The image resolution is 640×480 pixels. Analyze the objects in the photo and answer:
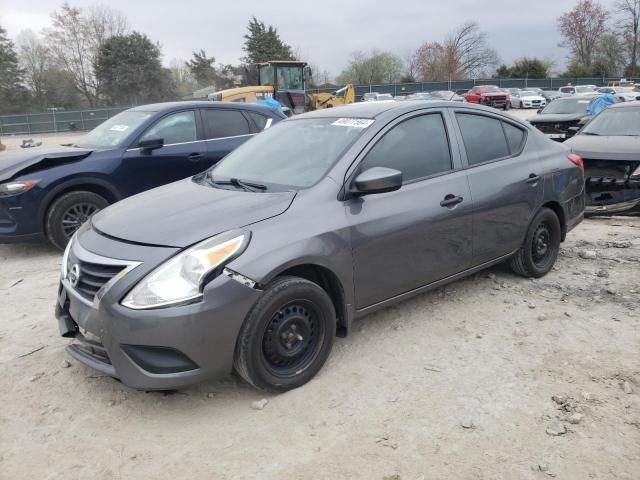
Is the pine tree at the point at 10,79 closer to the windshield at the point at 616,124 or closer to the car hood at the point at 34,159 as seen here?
the car hood at the point at 34,159

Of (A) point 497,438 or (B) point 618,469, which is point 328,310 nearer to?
(A) point 497,438

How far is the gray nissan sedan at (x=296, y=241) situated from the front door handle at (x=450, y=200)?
1cm

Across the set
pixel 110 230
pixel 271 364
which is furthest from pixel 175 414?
pixel 110 230

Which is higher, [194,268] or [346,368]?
[194,268]

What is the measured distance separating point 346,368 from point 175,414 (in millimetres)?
1095

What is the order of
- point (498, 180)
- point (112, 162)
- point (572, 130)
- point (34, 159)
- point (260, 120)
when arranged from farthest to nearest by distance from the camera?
point (572, 130), point (260, 120), point (112, 162), point (34, 159), point (498, 180)

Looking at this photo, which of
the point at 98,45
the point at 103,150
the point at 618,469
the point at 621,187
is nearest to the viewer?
the point at 618,469

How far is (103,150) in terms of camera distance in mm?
6500

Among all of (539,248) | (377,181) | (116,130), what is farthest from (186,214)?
(116,130)

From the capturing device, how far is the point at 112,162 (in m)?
6.42

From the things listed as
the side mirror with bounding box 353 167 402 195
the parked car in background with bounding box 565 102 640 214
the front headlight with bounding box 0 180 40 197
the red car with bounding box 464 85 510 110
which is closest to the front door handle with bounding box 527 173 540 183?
the side mirror with bounding box 353 167 402 195

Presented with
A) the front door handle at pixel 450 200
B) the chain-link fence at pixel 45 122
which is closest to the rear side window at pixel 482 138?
A: the front door handle at pixel 450 200

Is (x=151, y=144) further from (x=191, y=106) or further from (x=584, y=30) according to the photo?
(x=584, y=30)

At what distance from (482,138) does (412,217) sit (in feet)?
4.01
